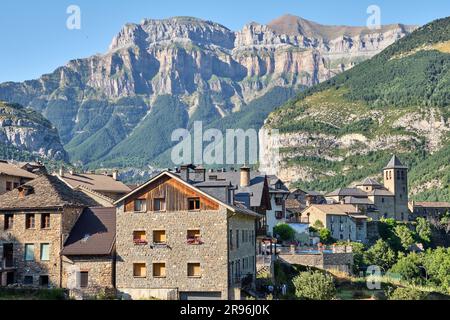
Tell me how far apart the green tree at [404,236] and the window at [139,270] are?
79.3 meters

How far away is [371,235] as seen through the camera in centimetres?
11938

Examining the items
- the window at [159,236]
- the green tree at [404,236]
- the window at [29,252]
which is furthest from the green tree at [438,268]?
the window at [29,252]

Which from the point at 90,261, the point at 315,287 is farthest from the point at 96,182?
the point at 315,287

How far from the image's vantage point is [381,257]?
315 ft

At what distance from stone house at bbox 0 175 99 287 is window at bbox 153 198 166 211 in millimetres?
6758

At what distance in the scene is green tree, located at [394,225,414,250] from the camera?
12105 cm

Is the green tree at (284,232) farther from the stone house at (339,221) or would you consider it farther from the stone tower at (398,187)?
the stone tower at (398,187)

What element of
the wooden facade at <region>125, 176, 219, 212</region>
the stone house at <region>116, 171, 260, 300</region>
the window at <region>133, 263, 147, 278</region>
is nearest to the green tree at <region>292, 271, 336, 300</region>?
the stone house at <region>116, 171, 260, 300</region>

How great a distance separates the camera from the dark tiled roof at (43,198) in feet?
167

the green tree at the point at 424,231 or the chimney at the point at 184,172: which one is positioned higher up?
the chimney at the point at 184,172

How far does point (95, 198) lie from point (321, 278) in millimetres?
27699

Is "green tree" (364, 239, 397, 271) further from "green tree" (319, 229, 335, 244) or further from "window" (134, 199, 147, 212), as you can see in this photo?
"window" (134, 199, 147, 212)

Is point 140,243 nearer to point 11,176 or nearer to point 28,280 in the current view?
point 28,280
